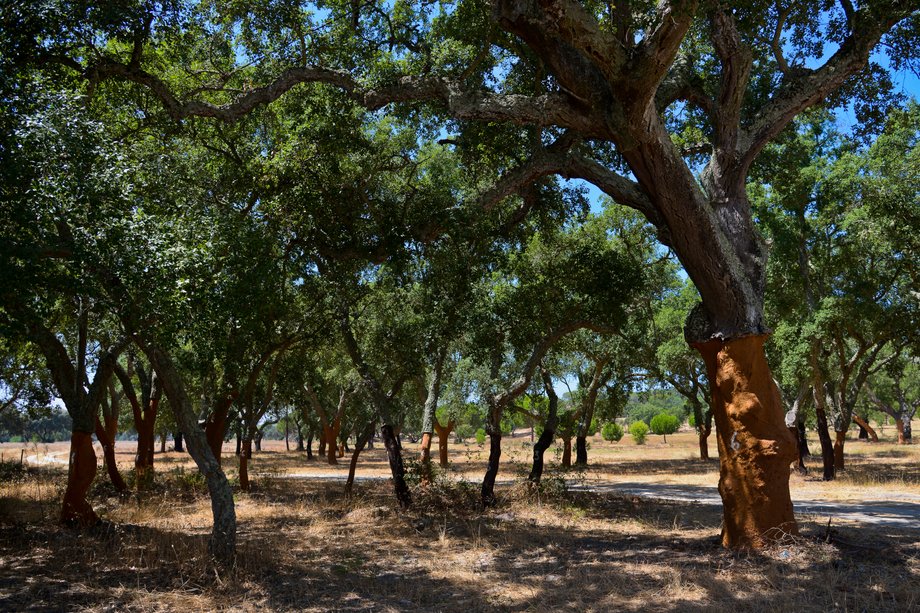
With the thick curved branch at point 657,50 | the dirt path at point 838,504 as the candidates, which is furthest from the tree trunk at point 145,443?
the thick curved branch at point 657,50

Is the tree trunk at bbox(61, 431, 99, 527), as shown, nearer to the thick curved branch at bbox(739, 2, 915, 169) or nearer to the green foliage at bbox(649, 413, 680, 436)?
the thick curved branch at bbox(739, 2, 915, 169)

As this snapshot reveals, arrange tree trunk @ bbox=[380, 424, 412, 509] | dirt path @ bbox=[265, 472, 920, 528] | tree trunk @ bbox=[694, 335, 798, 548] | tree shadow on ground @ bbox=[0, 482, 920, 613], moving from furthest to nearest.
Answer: tree trunk @ bbox=[380, 424, 412, 509] → dirt path @ bbox=[265, 472, 920, 528] → tree trunk @ bbox=[694, 335, 798, 548] → tree shadow on ground @ bbox=[0, 482, 920, 613]

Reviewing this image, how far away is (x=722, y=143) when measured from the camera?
8.59 metres

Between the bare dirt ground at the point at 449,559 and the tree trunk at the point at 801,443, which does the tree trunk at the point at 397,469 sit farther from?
the tree trunk at the point at 801,443

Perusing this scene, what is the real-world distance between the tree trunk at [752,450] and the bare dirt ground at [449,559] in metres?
0.32

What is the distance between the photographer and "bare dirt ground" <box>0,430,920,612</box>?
6586 millimetres

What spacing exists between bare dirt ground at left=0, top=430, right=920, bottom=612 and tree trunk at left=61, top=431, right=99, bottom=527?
37 centimetres

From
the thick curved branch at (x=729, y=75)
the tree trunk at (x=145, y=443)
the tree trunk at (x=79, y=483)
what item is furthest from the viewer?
the tree trunk at (x=145, y=443)

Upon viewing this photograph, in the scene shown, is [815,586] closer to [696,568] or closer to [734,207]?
[696,568]

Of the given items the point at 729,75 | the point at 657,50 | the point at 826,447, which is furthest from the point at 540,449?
the point at 657,50

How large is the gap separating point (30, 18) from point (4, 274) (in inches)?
140

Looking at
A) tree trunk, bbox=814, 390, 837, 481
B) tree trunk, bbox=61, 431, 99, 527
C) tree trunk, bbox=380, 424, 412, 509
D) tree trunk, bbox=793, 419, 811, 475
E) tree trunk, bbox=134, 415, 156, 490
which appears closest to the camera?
tree trunk, bbox=61, 431, 99, 527

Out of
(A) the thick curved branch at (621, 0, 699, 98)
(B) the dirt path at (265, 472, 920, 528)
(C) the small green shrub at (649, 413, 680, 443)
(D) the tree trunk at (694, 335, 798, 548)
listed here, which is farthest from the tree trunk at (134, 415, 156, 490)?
(C) the small green shrub at (649, 413, 680, 443)

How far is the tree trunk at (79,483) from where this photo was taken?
418 inches
